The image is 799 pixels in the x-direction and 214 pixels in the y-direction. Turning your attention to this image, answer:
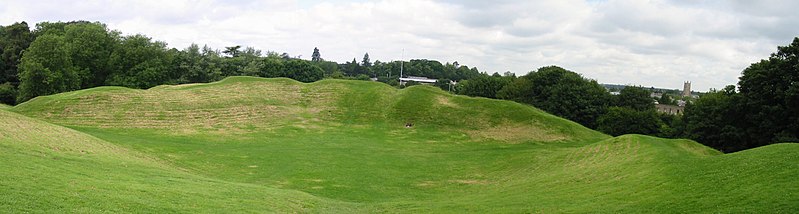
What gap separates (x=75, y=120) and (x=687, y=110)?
71.2 metres

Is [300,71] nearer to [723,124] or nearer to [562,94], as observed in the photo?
[562,94]

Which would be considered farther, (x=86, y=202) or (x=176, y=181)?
(x=176, y=181)

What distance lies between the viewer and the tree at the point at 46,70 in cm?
7125

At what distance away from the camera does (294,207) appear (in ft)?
66.9

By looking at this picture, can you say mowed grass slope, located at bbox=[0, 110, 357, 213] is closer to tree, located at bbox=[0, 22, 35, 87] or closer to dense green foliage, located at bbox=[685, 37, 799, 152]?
dense green foliage, located at bbox=[685, 37, 799, 152]

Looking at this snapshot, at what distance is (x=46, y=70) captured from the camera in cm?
7169

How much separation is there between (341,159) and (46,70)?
5506 cm

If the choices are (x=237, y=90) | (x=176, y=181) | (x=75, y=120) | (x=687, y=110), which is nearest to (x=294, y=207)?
(x=176, y=181)

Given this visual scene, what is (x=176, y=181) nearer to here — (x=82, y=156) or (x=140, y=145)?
(x=82, y=156)

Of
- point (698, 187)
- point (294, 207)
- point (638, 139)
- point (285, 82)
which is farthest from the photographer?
point (285, 82)

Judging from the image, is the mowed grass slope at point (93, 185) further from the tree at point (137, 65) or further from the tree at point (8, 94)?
the tree at point (8, 94)

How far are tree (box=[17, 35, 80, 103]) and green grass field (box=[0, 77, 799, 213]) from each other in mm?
21687

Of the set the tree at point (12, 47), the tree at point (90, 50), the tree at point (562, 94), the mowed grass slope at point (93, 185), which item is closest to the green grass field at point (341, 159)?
the mowed grass slope at point (93, 185)

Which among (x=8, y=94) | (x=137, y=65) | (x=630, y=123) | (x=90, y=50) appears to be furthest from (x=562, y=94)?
(x=8, y=94)
